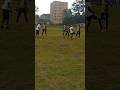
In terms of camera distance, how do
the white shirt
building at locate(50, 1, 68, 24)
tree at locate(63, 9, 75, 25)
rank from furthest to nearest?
building at locate(50, 1, 68, 24) < tree at locate(63, 9, 75, 25) < the white shirt

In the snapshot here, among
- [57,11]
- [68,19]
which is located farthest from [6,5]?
[57,11]

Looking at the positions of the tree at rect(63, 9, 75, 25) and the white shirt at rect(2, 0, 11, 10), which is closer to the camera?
the white shirt at rect(2, 0, 11, 10)

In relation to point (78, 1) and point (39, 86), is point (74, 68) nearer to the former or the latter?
point (39, 86)

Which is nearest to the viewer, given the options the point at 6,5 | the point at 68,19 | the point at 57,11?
the point at 6,5

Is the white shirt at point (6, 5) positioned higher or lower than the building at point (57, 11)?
lower

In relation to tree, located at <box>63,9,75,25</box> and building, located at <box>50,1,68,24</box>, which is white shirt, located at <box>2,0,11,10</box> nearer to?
tree, located at <box>63,9,75,25</box>

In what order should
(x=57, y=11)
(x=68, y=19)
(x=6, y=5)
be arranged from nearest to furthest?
(x=6, y=5) → (x=68, y=19) → (x=57, y=11)

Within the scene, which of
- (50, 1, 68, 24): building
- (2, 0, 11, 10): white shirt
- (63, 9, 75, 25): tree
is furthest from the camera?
(50, 1, 68, 24): building

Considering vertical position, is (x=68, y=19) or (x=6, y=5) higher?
(x=68, y=19)

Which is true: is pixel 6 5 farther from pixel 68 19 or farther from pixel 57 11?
pixel 57 11

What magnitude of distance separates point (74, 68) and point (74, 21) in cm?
3766

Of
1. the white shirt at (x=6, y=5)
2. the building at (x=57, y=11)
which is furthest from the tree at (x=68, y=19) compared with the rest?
the white shirt at (x=6, y=5)

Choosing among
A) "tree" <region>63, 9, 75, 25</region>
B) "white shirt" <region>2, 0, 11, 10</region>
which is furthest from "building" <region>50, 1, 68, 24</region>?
"white shirt" <region>2, 0, 11, 10</region>

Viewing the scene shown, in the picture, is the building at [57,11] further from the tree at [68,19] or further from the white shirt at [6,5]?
the white shirt at [6,5]
